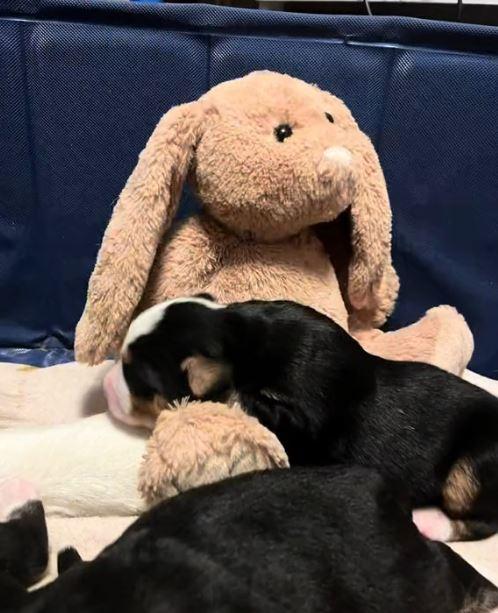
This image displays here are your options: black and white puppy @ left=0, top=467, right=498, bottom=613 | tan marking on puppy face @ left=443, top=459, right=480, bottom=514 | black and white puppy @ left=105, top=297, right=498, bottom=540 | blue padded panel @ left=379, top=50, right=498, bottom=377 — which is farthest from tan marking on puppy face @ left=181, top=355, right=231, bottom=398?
blue padded panel @ left=379, top=50, right=498, bottom=377

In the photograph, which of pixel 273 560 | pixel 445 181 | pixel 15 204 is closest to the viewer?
pixel 273 560

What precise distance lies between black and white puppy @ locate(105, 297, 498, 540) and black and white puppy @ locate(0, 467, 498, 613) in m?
0.12

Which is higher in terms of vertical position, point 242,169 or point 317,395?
point 242,169

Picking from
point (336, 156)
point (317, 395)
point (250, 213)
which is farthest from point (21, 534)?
point (336, 156)

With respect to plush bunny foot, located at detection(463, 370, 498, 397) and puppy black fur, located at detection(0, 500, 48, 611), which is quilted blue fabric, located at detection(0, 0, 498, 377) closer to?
plush bunny foot, located at detection(463, 370, 498, 397)

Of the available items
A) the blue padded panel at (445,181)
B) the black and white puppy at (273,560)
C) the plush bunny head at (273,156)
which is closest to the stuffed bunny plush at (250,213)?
the plush bunny head at (273,156)

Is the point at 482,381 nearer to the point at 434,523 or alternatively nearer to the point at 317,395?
the point at 434,523

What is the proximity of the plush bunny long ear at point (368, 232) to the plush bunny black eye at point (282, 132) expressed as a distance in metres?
A: 0.15

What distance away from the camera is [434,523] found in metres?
1.20

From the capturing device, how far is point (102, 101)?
1440mm

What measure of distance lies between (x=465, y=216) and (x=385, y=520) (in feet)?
2.32

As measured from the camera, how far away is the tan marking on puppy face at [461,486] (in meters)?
1.17

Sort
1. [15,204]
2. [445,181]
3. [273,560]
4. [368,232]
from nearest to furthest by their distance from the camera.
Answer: [273,560], [368,232], [445,181], [15,204]

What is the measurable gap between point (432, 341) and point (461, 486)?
1.16 ft
